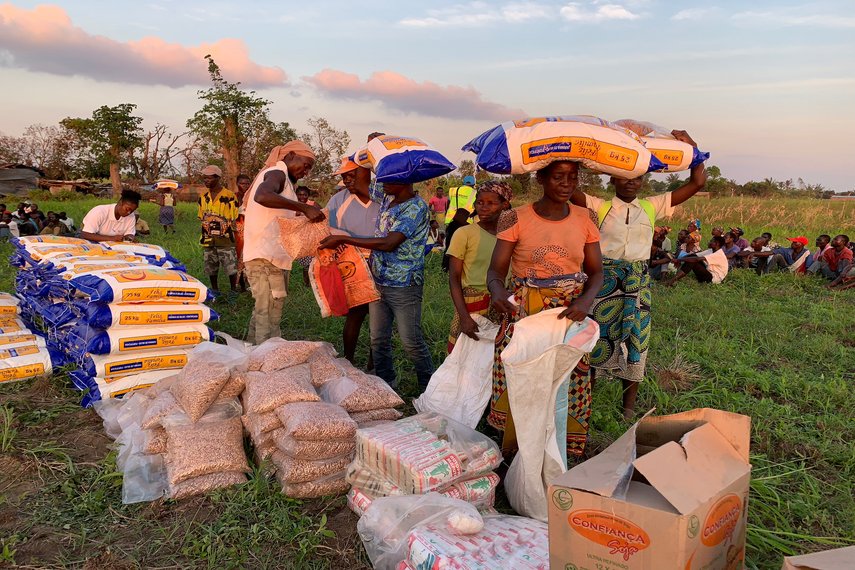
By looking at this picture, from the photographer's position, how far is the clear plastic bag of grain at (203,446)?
288 cm

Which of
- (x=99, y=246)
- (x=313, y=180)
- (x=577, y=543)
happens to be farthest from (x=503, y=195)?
(x=313, y=180)

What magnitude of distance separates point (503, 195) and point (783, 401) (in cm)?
259

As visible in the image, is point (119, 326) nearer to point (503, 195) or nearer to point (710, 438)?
point (503, 195)

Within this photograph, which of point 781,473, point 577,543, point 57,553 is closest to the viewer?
point 577,543

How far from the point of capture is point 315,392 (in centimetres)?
321

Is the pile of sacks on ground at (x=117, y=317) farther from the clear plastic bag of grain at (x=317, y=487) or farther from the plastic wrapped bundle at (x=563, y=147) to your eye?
the plastic wrapped bundle at (x=563, y=147)

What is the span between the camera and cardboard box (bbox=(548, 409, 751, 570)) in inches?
57.1

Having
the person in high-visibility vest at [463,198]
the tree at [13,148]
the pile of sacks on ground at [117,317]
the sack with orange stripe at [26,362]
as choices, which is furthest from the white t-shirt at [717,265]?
the tree at [13,148]

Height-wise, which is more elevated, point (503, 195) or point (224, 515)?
point (503, 195)

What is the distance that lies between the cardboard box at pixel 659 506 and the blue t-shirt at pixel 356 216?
2754mm

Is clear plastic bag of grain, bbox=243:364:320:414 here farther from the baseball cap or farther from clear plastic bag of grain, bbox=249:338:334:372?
the baseball cap

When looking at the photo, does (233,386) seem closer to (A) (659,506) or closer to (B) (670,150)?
(A) (659,506)

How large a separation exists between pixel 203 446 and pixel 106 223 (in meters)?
3.72

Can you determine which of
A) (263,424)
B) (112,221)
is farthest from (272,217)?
(112,221)
